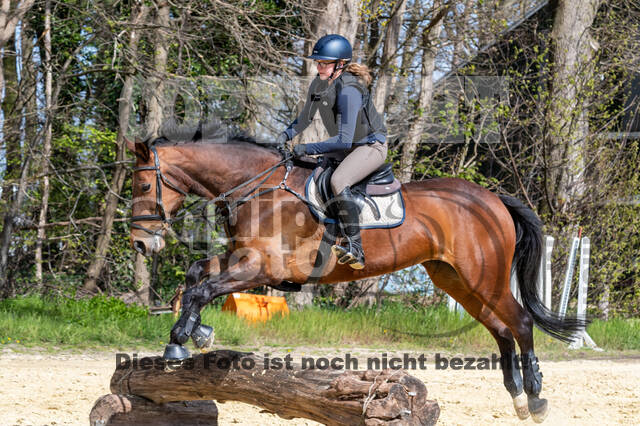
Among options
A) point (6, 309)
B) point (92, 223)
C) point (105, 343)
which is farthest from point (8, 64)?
point (105, 343)

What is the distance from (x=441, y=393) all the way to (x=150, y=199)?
10.9 feet

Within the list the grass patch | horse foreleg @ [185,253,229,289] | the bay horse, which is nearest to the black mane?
the bay horse

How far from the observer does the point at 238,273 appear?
13.2 ft

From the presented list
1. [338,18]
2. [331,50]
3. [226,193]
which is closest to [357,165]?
[331,50]

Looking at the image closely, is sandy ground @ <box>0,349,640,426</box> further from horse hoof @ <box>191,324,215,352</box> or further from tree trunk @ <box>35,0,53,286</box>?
tree trunk @ <box>35,0,53,286</box>

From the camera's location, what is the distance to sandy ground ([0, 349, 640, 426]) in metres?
5.00

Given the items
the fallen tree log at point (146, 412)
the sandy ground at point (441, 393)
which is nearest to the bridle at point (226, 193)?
the fallen tree log at point (146, 412)

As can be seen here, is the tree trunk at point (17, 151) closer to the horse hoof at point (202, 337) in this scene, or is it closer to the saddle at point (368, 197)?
the saddle at point (368, 197)

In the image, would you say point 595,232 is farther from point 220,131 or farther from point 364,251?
point 220,131

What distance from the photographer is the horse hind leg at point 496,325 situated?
4980mm

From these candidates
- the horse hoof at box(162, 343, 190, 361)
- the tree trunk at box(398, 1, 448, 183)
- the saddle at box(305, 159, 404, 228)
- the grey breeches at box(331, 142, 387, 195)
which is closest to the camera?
the horse hoof at box(162, 343, 190, 361)

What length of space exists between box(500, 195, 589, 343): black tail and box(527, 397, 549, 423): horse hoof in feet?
2.22

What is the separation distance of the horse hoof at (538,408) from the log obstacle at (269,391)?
1.92 m

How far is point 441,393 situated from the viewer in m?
5.96
